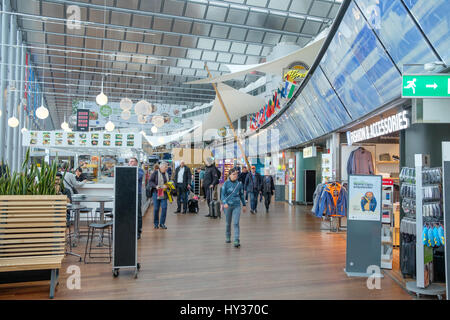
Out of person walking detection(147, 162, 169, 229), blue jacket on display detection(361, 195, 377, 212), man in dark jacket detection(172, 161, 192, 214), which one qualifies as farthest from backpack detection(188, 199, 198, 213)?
blue jacket on display detection(361, 195, 377, 212)

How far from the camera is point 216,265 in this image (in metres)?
4.93

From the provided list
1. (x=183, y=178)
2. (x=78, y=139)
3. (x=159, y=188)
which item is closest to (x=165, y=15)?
(x=78, y=139)

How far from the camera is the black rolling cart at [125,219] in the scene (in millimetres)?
4316

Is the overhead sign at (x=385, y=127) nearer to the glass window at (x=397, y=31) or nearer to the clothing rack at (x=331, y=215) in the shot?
the glass window at (x=397, y=31)

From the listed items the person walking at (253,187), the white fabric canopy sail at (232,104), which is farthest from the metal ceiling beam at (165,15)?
the person walking at (253,187)

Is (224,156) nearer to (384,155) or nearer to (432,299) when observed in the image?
(384,155)

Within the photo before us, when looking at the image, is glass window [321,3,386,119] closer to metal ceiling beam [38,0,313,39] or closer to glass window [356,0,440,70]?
glass window [356,0,440,70]

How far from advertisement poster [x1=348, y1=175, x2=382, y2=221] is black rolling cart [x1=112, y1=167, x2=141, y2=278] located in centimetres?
281

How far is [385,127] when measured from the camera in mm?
5727

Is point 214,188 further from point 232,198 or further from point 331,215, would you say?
point 232,198

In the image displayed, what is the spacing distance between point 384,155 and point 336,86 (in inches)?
104

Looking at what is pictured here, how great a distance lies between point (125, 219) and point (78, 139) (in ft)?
24.8

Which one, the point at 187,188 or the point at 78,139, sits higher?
the point at 78,139

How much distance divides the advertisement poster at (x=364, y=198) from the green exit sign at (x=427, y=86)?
1.54 meters
